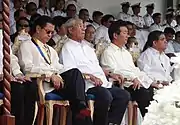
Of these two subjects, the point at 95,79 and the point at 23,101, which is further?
the point at 95,79

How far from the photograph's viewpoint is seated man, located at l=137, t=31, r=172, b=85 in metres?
6.48

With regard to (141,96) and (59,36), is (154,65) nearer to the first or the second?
(141,96)

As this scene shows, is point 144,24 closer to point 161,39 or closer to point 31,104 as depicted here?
point 161,39

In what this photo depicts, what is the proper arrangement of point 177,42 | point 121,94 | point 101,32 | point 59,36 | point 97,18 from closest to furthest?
1. point 121,94
2. point 59,36
3. point 101,32
4. point 177,42
5. point 97,18

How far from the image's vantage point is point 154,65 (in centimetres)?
653

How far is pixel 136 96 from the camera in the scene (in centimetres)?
589

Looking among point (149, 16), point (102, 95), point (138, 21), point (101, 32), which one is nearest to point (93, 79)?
point (102, 95)

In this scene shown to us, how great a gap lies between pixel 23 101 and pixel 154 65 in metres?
2.41

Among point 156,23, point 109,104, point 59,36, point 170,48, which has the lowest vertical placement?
point 109,104

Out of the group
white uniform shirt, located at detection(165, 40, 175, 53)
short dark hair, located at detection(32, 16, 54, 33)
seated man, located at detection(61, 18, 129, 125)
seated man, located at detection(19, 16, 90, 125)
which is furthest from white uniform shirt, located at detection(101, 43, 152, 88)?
white uniform shirt, located at detection(165, 40, 175, 53)

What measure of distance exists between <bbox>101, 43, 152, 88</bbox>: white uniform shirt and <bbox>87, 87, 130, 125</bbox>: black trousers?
45cm

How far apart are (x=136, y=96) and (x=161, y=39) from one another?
0.99m

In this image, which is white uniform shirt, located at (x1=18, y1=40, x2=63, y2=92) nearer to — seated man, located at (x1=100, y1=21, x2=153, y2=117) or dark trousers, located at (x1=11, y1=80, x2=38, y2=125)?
dark trousers, located at (x1=11, y1=80, x2=38, y2=125)

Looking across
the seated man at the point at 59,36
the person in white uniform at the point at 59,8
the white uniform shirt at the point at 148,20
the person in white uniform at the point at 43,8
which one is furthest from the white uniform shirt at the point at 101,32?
the seated man at the point at 59,36
